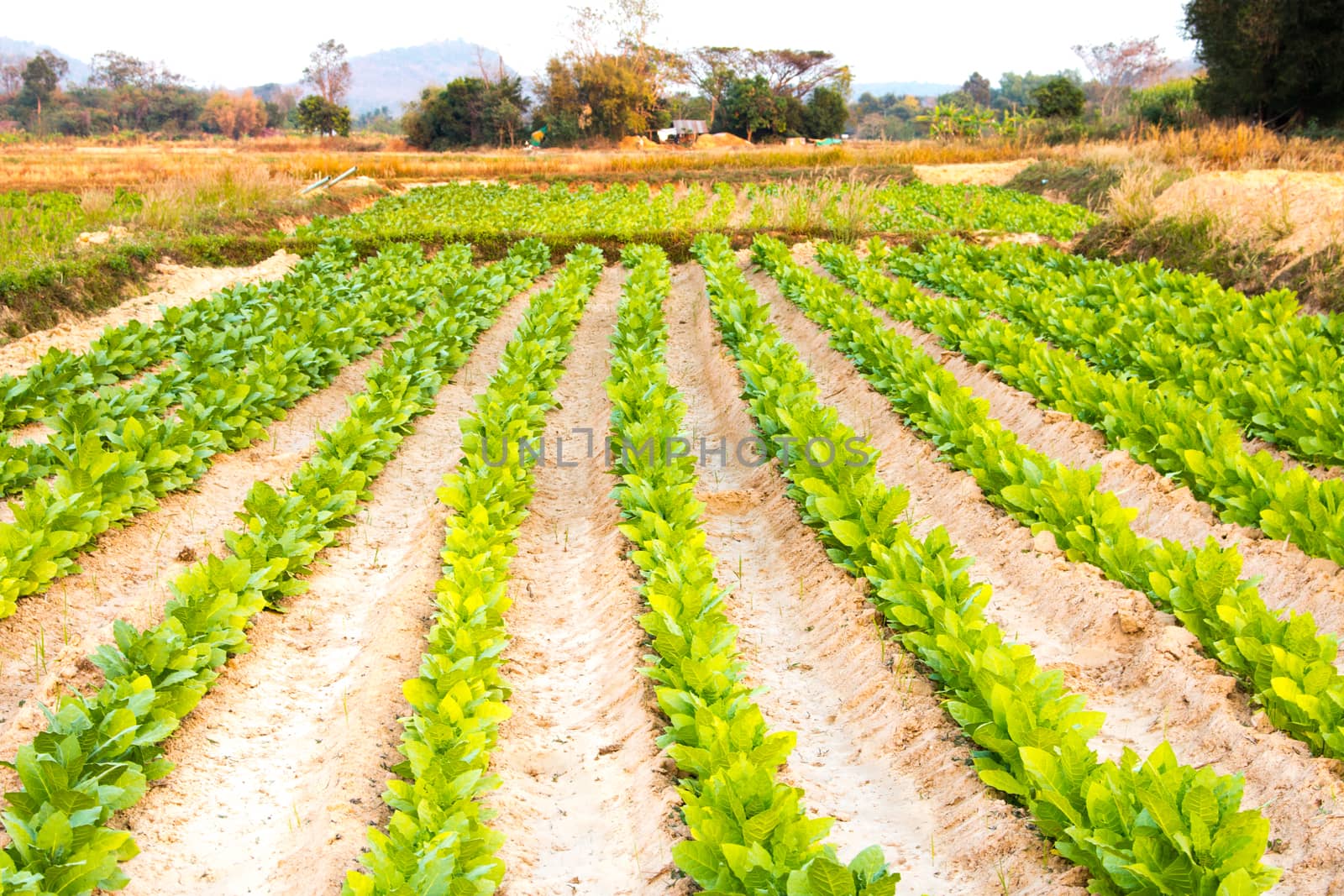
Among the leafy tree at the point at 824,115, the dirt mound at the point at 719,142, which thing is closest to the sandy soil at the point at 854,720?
the dirt mound at the point at 719,142

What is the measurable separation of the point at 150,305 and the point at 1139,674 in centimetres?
1228

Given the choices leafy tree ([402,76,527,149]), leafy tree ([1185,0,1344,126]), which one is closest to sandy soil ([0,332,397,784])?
leafy tree ([1185,0,1344,126])

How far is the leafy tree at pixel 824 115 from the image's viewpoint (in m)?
55.5

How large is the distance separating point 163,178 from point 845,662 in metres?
25.3

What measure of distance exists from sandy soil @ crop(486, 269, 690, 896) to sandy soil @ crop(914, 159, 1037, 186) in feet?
86.0

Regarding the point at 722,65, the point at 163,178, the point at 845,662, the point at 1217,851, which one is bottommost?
the point at 845,662

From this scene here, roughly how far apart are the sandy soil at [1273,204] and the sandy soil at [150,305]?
12429 mm

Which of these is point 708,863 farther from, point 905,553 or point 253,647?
point 253,647

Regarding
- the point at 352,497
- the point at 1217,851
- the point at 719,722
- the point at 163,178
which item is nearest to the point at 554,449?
the point at 352,497

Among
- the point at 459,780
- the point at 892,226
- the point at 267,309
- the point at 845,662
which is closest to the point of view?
the point at 459,780

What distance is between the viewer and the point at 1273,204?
44.8 feet

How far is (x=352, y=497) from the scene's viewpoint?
629 centimetres

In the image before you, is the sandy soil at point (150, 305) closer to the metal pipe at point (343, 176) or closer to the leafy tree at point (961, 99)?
the metal pipe at point (343, 176)

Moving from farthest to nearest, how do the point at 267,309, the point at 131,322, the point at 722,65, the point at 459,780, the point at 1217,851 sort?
the point at 722,65, the point at 267,309, the point at 131,322, the point at 459,780, the point at 1217,851
